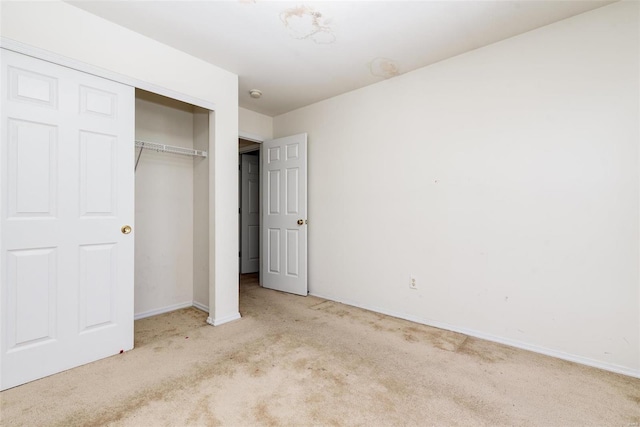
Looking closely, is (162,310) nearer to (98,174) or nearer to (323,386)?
(98,174)

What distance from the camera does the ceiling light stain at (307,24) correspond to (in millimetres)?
2103

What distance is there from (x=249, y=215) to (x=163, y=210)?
7.08 ft

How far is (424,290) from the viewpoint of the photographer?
9.51 ft

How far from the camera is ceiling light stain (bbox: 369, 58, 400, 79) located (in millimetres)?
2787

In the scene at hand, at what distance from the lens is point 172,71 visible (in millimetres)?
2545

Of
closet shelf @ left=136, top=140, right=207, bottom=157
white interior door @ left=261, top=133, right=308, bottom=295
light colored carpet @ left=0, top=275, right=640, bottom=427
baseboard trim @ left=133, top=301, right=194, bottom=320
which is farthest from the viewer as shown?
white interior door @ left=261, top=133, right=308, bottom=295

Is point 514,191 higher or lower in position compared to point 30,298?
higher

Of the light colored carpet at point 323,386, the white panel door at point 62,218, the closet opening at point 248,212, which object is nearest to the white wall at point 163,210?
the light colored carpet at point 323,386

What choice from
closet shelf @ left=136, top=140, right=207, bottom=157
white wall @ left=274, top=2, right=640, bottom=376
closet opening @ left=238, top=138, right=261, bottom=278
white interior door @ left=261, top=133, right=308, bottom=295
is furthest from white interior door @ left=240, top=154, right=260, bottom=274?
white wall @ left=274, top=2, right=640, bottom=376

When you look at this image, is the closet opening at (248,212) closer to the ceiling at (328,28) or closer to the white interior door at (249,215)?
the white interior door at (249,215)

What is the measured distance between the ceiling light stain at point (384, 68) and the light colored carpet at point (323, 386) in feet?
8.07

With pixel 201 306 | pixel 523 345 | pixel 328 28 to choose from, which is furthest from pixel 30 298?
pixel 523 345

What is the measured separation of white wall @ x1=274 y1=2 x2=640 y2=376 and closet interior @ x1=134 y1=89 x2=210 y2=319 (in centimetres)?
169

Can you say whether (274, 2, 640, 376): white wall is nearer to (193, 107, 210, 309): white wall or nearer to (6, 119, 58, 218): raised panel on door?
(193, 107, 210, 309): white wall
